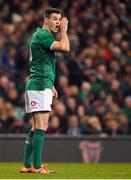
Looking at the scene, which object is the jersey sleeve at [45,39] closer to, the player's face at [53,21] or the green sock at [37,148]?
the player's face at [53,21]

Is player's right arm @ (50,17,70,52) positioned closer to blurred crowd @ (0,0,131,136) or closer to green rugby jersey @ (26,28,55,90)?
green rugby jersey @ (26,28,55,90)

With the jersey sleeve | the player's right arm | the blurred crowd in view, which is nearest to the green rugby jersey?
the jersey sleeve

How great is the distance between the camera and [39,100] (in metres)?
8.31

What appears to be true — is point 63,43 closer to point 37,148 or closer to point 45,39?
point 45,39

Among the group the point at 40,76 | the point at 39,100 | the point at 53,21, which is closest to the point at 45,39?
the point at 53,21

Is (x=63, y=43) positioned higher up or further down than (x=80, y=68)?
further down

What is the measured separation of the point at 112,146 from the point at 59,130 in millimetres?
1319

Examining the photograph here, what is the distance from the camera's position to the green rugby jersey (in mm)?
8305

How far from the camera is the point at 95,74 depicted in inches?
605

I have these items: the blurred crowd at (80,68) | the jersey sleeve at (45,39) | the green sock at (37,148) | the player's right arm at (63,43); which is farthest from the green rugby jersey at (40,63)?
the blurred crowd at (80,68)

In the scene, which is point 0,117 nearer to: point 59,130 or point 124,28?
A: point 59,130

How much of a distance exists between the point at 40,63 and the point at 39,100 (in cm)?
42

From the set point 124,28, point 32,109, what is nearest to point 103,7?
point 124,28

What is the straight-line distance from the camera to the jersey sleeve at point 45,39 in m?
8.20
